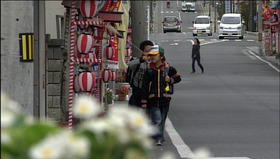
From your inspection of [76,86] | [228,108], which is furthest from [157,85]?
[228,108]

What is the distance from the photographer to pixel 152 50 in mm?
13453

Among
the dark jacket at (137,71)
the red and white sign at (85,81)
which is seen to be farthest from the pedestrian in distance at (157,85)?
the red and white sign at (85,81)

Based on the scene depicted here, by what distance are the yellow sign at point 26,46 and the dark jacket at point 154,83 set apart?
22.6ft

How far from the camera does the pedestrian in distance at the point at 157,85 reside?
1356cm

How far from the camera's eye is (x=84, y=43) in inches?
454

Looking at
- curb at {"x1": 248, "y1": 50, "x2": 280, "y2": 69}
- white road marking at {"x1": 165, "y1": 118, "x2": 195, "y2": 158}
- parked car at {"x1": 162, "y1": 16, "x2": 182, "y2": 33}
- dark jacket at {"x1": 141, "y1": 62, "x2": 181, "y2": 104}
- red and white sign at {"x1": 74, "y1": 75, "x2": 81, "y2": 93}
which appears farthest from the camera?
parked car at {"x1": 162, "y1": 16, "x2": 182, "y2": 33}

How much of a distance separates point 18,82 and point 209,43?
58.6 m

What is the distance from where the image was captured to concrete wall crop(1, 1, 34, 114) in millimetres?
6340

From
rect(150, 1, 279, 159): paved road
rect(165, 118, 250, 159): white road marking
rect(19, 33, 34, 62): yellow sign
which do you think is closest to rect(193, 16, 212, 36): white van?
rect(150, 1, 279, 159): paved road

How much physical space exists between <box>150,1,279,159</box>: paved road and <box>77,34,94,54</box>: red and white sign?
2.63m

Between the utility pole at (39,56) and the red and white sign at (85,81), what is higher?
the utility pole at (39,56)

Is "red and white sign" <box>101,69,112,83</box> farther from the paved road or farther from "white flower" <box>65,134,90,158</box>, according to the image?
"white flower" <box>65,134,90,158</box>

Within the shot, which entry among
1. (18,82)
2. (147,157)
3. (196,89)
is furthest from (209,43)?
(147,157)

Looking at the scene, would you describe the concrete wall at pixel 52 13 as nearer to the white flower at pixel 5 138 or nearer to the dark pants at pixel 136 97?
the dark pants at pixel 136 97
